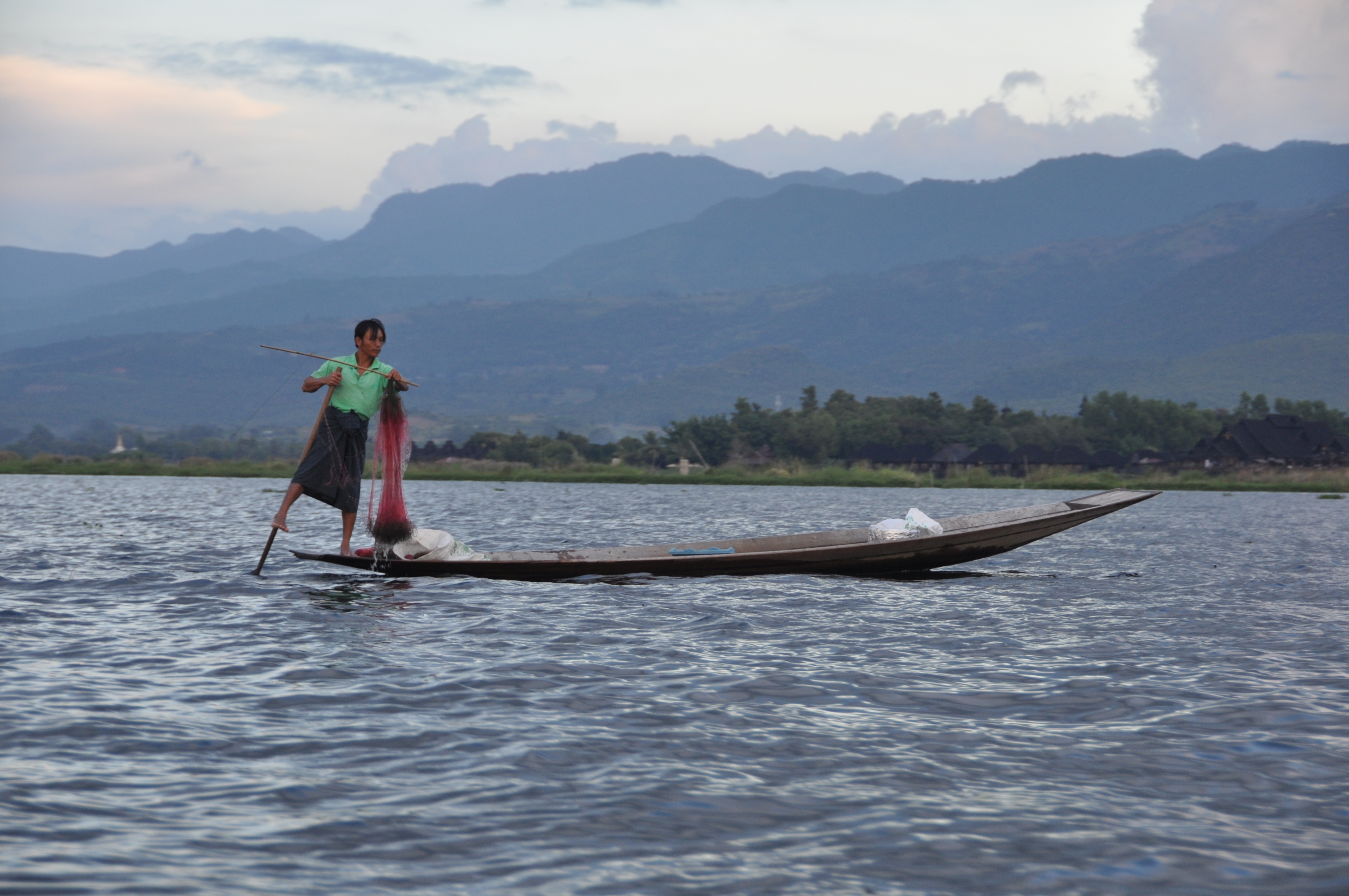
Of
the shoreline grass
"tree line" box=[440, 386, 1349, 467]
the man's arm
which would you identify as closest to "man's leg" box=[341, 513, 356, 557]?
the man's arm

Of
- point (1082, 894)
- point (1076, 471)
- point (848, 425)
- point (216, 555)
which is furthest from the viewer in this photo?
point (848, 425)

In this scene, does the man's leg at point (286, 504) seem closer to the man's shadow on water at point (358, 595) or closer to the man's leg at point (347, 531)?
the man's leg at point (347, 531)

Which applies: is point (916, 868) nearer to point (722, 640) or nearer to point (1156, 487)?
point (722, 640)

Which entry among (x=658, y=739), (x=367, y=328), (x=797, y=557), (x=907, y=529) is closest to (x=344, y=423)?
(x=367, y=328)

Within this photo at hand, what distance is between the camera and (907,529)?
1617 centimetres

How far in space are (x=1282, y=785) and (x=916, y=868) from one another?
2.87 m

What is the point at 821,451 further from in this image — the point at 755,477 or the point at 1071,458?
the point at 755,477

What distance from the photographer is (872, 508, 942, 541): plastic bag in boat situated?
52.7 ft

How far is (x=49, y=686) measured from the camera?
838 centimetres

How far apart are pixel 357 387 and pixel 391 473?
1175mm

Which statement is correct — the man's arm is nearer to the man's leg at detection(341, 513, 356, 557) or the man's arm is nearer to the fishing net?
the fishing net

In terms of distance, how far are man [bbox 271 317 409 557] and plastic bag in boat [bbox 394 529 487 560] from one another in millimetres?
718

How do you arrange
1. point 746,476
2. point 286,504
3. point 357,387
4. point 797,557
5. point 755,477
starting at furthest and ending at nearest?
point 746,476, point 755,477, point 797,557, point 357,387, point 286,504

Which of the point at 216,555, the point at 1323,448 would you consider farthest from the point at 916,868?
the point at 1323,448
